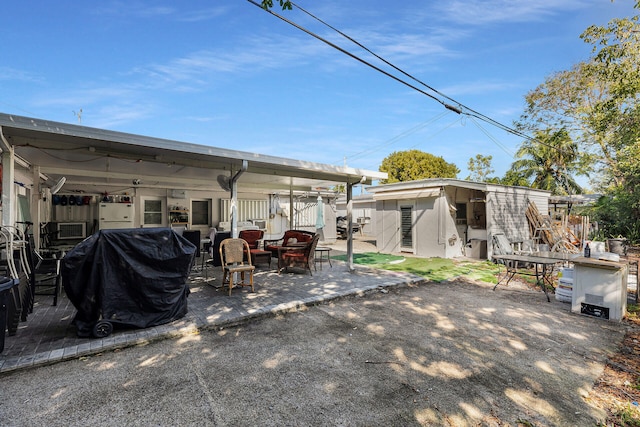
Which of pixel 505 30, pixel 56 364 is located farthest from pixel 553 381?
pixel 505 30

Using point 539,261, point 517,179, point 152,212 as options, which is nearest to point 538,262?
point 539,261

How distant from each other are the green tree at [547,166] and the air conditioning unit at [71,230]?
2279 cm

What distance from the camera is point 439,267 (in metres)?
9.00

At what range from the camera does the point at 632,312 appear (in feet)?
16.3

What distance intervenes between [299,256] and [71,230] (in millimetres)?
7744

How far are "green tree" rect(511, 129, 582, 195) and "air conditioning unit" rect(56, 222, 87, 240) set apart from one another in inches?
897

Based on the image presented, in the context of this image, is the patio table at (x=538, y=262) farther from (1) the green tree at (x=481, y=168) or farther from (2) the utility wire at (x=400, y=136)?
(1) the green tree at (x=481, y=168)

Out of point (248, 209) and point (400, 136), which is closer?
point (248, 209)

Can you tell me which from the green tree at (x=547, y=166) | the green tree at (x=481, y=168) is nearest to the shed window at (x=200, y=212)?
the green tree at (x=547, y=166)

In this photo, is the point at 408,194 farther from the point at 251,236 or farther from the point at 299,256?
the point at 251,236

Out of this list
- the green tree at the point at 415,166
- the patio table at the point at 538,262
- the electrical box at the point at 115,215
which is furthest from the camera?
the green tree at the point at 415,166

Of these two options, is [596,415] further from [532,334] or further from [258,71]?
[258,71]

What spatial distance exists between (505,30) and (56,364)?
11.4 m

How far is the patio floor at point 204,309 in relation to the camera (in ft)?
10.7
